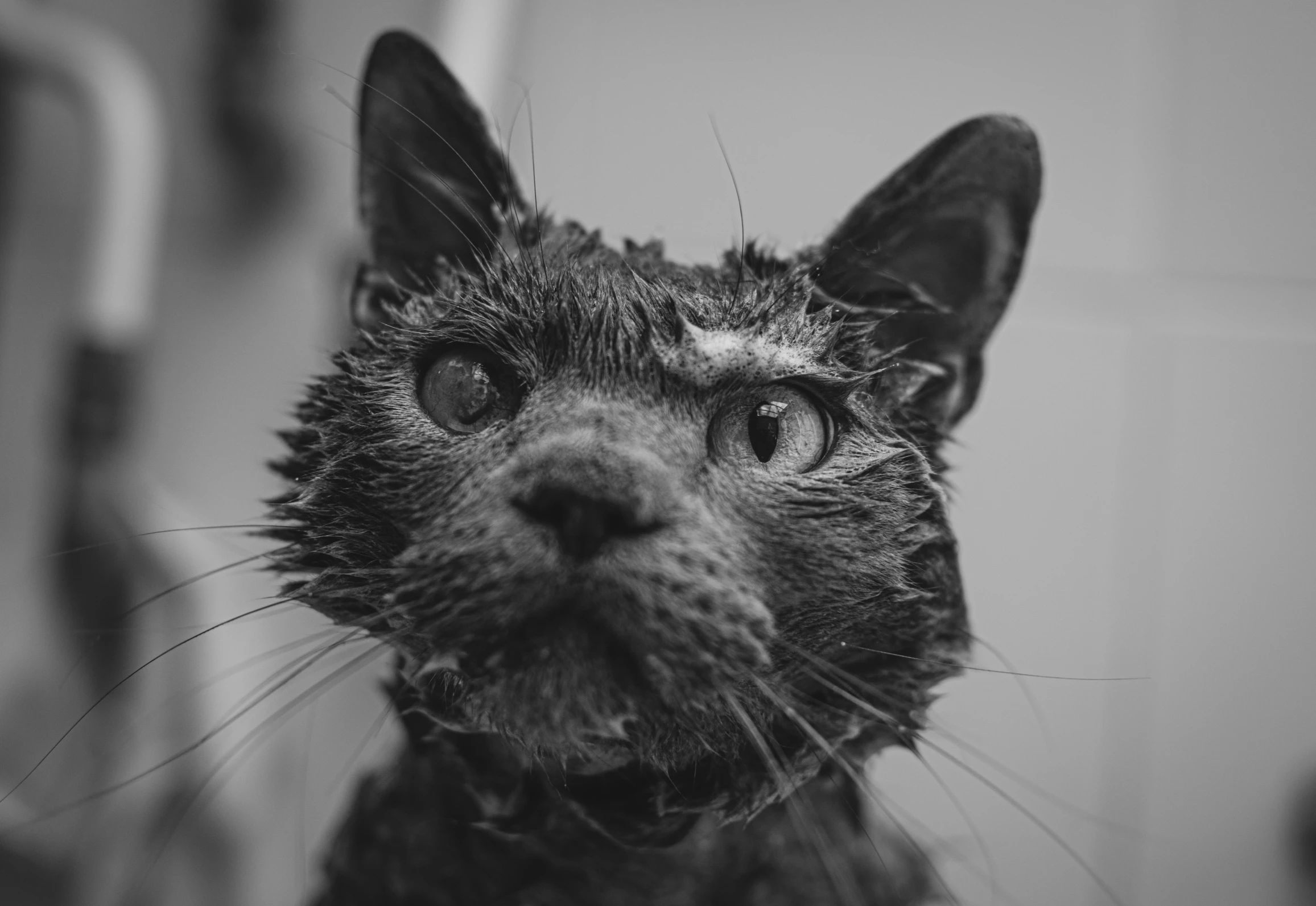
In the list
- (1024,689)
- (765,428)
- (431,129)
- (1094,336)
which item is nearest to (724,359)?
(765,428)

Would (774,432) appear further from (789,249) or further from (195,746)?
(195,746)

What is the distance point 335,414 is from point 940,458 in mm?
184

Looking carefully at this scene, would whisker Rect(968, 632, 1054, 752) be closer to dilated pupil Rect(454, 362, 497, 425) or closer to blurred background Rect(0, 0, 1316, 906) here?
blurred background Rect(0, 0, 1316, 906)

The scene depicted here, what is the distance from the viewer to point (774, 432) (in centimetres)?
25

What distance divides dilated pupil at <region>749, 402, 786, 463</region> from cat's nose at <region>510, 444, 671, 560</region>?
4 cm

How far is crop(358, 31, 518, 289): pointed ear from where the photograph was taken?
0.28 metres

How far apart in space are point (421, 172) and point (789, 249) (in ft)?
0.40

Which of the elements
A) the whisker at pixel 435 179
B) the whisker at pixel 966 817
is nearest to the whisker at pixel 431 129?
the whisker at pixel 435 179

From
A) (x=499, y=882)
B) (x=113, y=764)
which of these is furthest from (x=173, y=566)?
(x=499, y=882)

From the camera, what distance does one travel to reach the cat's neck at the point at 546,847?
0.96ft

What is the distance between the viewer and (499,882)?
1.14 feet

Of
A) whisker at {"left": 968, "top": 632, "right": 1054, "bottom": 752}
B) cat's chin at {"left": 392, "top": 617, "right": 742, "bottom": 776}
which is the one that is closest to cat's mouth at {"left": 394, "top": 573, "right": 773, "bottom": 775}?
cat's chin at {"left": 392, "top": 617, "right": 742, "bottom": 776}

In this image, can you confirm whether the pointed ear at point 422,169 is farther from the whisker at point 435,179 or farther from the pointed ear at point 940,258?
the pointed ear at point 940,258

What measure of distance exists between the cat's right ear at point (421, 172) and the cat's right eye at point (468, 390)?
0.13ft
